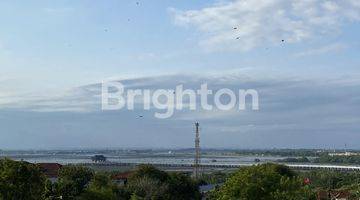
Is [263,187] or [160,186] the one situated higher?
[263,187]

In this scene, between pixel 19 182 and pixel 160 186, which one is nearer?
pixel 19 182

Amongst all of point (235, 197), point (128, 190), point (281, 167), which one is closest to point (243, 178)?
point (235, 197)

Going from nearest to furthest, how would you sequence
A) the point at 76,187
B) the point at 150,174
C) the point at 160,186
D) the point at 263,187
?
the point at 263,187 < the point at 76,187 < the point at 160,186 < the point at 150,174

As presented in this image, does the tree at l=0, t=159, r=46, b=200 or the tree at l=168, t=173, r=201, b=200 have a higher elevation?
the tree at l=0, t=159, r=46, b=200

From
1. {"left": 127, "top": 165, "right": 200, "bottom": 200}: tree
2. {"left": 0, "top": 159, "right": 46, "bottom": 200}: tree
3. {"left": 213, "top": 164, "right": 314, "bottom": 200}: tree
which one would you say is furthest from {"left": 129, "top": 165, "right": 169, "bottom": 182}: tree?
{"left": 0, "top": 159, "right": 46, "bottom": 200}: tree

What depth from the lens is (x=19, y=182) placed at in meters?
29.0

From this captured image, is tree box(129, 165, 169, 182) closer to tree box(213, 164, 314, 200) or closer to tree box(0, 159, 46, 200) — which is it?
tree box(213, 164, 314, 200)

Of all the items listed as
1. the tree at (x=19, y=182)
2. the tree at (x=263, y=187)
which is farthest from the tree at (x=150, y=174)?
the tree at (x=19, y=182)

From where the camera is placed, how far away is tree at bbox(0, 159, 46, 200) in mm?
28531

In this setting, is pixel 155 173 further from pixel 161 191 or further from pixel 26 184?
pixel 26 184

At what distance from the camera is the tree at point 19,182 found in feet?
93.6

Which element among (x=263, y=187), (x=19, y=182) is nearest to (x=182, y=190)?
(x=263, y=187)

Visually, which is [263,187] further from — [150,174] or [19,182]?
[150,174]

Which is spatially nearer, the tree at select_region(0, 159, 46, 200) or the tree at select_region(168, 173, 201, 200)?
the tree at select_region(0, 159, 46, 200)
